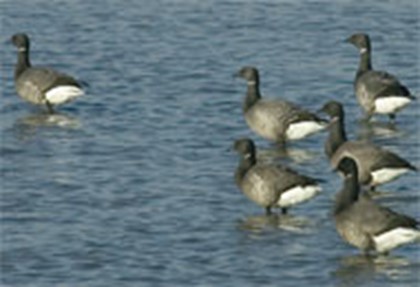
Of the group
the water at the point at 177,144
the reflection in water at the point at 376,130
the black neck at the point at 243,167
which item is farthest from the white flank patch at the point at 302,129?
the black neck at the point at 243,167

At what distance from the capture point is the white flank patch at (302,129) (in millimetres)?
33594

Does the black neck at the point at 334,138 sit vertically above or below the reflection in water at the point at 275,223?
above

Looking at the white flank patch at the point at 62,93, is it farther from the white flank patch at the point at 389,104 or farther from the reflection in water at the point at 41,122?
the white flank patch at the point at 389,104

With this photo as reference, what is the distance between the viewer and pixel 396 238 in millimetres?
25703

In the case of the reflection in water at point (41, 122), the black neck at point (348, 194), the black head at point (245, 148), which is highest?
the reflection in water at point (41, 122)

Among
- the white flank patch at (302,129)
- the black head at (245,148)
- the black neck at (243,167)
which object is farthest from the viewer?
the white flank patch at (302,129)

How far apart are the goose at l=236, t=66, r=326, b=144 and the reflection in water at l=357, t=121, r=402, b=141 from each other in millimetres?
2042

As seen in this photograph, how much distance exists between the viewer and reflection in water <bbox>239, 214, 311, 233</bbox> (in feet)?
92.1

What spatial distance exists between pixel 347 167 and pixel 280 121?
6693 millimetres

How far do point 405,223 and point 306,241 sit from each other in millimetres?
2102

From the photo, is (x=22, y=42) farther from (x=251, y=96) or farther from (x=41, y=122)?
(x=251, y=96)

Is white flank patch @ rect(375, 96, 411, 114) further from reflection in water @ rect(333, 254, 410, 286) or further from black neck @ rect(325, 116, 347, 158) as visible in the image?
reflection in water @ rect(333, 254, 410, 286)

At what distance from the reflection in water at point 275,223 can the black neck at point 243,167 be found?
712mm

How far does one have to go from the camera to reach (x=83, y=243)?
27.2 metres
